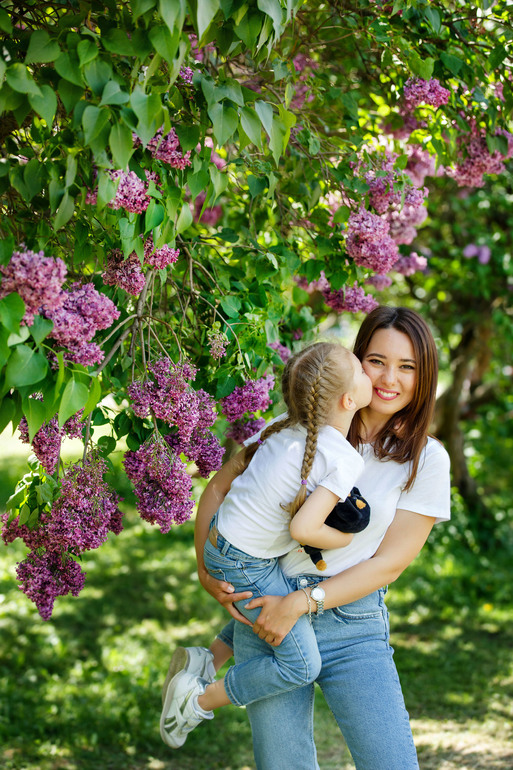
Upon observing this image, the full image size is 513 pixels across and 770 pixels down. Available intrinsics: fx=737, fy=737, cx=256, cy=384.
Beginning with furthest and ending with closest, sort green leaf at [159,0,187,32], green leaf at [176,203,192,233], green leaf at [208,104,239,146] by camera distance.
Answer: green leaf at [176,203,192,233]
green leaf at [208,104,239,146]
green leaf at [159,0,187,32]

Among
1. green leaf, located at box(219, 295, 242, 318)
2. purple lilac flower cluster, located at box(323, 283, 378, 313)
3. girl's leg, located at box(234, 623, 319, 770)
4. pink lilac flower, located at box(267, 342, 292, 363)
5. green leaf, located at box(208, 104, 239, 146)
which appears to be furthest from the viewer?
purple lilac flower cluster, located at box(323, 283, 378, 313)

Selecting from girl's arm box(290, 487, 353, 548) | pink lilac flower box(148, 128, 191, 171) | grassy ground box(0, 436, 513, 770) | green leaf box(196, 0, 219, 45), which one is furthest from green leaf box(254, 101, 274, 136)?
grassy ground box(0, 436, 513, 770)

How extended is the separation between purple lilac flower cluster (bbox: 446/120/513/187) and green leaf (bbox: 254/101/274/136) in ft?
4.27

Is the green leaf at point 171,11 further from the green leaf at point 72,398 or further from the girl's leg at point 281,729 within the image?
the girl's leg at point 281,729

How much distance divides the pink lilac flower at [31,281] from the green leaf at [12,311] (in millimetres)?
18

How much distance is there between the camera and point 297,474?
79.0 inches

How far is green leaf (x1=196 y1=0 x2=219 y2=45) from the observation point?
144 cm

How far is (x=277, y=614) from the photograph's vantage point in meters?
2.00

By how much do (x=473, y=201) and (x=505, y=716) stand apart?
3.73m

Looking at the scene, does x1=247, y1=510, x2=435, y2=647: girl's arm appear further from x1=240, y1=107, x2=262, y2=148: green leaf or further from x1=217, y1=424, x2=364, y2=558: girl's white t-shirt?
x1=240, y1=107, x2=262, y2=148: green leaf

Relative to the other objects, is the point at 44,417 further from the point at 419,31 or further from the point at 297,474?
the point at 419,31

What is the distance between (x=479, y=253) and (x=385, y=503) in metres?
4.22

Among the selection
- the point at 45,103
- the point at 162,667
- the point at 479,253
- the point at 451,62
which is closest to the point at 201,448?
the point at 45,103

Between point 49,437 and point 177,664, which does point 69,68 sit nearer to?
point 49,437
